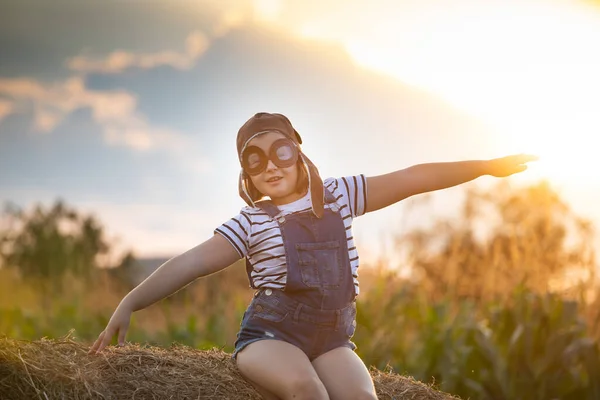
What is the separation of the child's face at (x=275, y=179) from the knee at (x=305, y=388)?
0.83 metres

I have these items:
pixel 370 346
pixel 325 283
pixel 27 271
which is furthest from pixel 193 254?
pixel 27 271

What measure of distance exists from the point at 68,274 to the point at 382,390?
18.8 ft

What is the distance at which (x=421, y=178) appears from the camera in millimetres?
3717

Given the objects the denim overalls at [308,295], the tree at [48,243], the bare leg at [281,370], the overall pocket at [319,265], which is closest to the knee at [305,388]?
the bare leg at [281,370]

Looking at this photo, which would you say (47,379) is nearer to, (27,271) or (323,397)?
(323,397)

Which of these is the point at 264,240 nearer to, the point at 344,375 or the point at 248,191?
the point at 248,191

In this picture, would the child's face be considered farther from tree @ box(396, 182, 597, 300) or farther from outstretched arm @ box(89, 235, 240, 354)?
tree @ box(396, 182, 597, 300)

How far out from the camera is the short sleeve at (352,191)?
3.62 meters

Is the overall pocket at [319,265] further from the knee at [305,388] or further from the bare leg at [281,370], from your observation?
the knee at [305,388]

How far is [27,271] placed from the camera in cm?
1268

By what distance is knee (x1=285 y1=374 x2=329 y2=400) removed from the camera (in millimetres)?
3053

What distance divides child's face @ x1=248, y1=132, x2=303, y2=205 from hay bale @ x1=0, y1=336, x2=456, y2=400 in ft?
2.62

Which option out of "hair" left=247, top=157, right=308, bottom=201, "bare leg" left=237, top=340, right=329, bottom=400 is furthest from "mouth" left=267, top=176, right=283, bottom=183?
"bare leg" left=237, top=340, right=329, bottom=400

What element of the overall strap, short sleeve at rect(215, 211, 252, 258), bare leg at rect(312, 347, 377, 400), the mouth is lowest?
bare leg at rect(312, 347, 377, 400)
